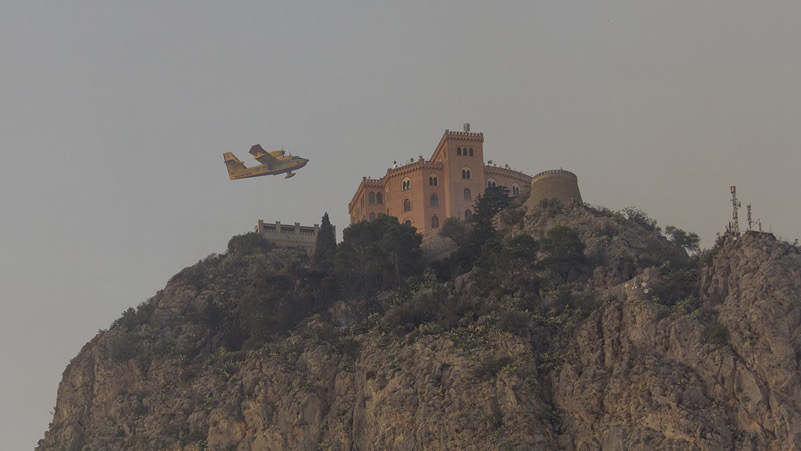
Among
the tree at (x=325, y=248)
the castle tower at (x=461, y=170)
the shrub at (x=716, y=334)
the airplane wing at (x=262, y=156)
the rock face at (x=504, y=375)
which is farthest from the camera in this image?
the airplane wing at (x=262, y=156)

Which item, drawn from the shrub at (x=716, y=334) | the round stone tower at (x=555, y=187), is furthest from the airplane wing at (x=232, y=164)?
the shrub at (x=716, y=334)

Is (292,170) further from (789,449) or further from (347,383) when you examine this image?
(789,449)

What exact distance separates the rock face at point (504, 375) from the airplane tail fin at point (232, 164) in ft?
112

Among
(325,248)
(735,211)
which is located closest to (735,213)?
(735,211)

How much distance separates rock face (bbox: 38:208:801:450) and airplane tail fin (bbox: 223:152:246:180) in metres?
34.2

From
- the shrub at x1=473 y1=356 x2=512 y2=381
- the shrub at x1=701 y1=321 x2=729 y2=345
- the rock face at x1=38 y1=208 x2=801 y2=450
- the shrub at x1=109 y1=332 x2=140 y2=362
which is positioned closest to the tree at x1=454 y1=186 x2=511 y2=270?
the rock face at x1=38 y1=208 x2=801 y2=450

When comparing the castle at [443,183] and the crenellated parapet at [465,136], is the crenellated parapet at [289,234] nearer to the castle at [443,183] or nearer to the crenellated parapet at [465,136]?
the castle at [443,183]

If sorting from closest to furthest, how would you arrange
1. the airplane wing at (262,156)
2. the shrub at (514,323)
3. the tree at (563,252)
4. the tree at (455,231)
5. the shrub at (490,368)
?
the shrub at (490,368) → the shrub at (514,323) → the tree at (563,252) → the tree at (455,231) → the airplane wing at (262,156)

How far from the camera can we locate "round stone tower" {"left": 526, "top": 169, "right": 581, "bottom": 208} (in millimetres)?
93688

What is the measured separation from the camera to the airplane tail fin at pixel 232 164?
4850 inches

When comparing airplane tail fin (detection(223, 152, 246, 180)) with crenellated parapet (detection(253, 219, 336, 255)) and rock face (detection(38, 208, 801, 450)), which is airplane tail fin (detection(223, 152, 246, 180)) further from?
rock face (detection(38, 208, 801, 450))

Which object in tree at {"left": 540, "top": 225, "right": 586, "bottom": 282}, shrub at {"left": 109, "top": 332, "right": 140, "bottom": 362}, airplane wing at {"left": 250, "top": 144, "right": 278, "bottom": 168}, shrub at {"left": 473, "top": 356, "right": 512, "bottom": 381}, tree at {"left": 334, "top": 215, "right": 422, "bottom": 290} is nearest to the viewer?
shrub at {"left": 473, "top": 356, "right": 512, "bottom": 381}

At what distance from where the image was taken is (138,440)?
263 ft

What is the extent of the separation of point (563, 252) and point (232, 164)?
178ft
